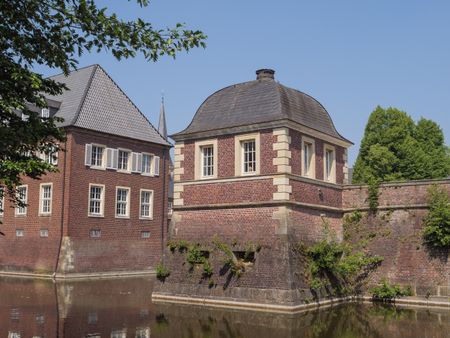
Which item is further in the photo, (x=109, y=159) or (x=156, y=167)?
(x=156, y=167)

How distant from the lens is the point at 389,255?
62.5 ft

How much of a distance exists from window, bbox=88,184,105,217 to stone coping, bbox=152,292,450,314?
1173cm

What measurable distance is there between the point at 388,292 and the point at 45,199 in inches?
758

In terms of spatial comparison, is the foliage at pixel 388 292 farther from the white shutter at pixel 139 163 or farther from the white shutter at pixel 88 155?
the white shutter at pixel 139 163

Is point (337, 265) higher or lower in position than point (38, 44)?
lower

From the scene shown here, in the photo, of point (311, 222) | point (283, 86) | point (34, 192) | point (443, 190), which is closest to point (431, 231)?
point (443, 190)

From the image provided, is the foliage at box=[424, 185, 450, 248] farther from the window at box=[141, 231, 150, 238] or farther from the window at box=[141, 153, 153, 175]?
the window at box=[141, 153, 153, 175]

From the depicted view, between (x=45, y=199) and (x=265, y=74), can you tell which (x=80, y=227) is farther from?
(x=265, y=74)

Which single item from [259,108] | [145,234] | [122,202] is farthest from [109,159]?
[259,108]

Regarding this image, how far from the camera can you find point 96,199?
29.7m

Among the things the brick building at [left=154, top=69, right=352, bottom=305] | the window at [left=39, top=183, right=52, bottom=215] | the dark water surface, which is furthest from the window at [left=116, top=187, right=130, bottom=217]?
the brick building at [left=154, top=69, right=352, bottom=305]

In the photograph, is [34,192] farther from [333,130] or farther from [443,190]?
[443,190]

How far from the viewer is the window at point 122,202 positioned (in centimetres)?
3103

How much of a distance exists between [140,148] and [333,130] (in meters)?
15.0
